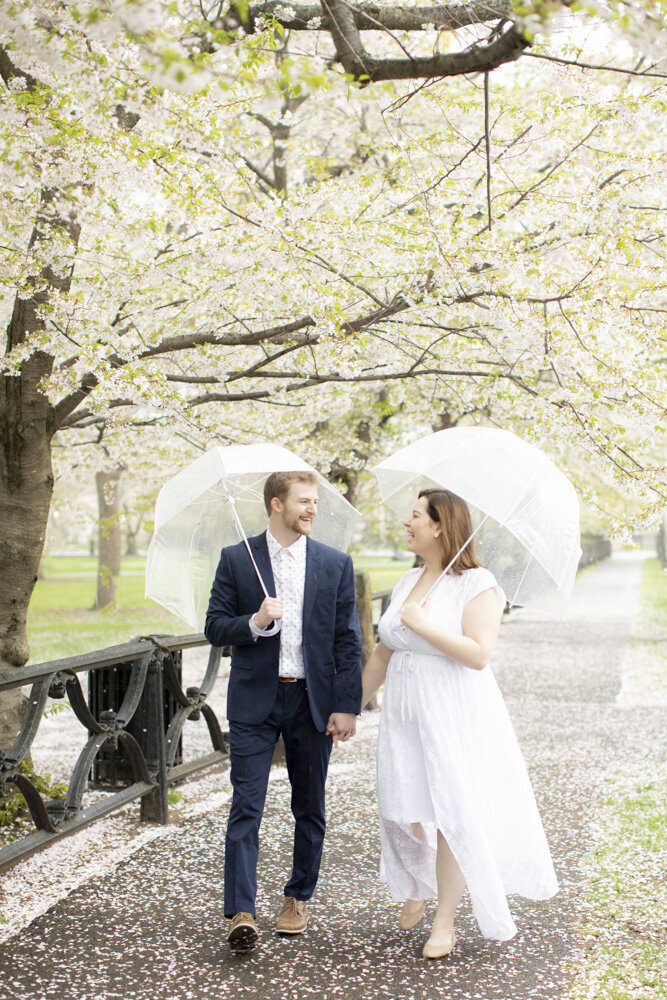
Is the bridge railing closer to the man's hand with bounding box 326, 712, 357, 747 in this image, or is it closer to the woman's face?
the man's hand with bounding box 326, 712, 357, 747

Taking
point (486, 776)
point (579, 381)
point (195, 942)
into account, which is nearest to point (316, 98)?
point (579, 381)

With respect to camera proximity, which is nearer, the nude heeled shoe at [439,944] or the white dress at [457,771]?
the white dress at [457,771]

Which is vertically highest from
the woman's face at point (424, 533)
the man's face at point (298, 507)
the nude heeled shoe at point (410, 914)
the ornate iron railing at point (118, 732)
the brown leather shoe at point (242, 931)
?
the man's face at point (298, 507)

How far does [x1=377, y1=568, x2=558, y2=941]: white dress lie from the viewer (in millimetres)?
3660

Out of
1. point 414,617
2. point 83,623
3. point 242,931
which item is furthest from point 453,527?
point 83,623

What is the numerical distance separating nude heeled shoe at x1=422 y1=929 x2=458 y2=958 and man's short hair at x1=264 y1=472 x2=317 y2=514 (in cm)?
186

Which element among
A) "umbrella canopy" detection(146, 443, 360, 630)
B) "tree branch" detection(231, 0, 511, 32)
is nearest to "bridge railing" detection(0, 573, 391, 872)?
"umbrella canopy" detection(146, 443, 360, 630)

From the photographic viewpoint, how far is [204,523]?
14.5 ft

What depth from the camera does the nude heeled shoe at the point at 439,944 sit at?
12.5 ft

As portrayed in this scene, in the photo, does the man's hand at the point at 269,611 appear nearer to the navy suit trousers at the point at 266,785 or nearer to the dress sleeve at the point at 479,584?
the navy suit trousers at the point at 266,785

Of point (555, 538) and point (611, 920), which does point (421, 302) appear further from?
point (611, 920)

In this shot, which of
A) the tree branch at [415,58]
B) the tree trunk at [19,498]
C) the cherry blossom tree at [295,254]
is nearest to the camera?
the tree branch at [415,58]

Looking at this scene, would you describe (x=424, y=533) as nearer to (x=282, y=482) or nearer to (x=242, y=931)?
(x=282, y=482)

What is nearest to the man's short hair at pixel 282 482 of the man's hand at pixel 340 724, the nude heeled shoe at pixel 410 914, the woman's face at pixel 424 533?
the woman's face at pixel 424 533
